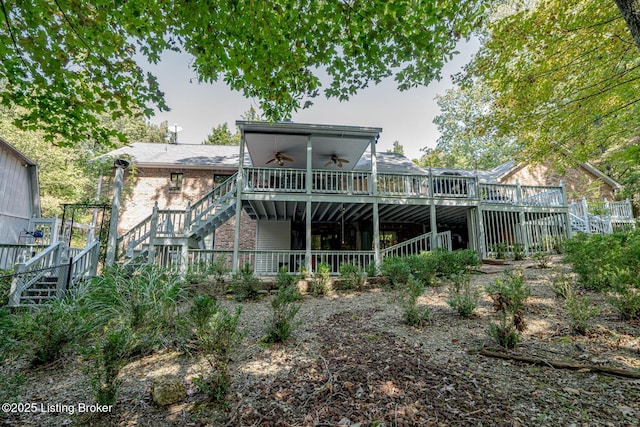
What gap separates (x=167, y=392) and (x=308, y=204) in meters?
7.54

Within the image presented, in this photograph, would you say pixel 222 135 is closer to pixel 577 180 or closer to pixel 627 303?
pixel 577 180

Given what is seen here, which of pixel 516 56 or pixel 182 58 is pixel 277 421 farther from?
pixel 516 56

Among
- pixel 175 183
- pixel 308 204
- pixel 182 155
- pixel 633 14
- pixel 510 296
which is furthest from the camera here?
pixel 182 155

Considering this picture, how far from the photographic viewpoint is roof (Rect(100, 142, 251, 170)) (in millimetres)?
14961

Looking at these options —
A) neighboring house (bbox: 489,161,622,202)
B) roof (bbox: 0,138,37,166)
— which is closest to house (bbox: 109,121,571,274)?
roof (bbox: 0,138,37,166)

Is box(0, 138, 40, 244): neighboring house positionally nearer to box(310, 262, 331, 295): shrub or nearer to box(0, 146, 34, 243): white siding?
box(0, 146, 34, 243): white siding

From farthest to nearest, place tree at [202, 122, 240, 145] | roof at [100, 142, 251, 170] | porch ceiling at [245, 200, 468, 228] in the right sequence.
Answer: tree at [202, 122, 240, 145] → roof at [100, 142, 251, 170] → porch ceiling at [245, 200, 468, 228]

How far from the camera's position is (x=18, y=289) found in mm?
6012

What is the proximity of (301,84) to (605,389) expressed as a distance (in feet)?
18.1

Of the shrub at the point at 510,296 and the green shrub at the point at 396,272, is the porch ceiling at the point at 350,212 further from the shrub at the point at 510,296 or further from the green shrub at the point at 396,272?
the shrub at the point at 510,296

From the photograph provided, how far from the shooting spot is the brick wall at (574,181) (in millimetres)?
18898

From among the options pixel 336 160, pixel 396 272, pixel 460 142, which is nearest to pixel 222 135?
pixel 336 160

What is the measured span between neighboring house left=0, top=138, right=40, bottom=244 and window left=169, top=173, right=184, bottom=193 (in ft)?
17.7

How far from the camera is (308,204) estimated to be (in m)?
10.1
